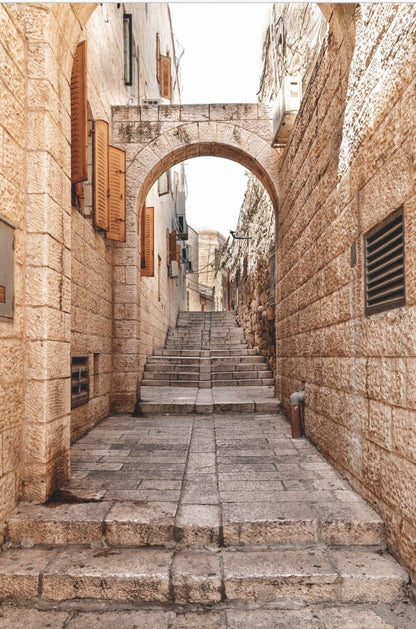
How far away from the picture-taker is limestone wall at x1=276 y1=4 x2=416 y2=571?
231 cm

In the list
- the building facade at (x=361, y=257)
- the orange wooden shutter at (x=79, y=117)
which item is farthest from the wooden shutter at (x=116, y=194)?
the building facade at (x=361, y=257)

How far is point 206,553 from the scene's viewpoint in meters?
2.52

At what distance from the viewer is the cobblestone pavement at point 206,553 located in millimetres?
2150

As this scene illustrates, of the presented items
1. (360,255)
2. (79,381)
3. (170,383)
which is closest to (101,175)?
(79,381)

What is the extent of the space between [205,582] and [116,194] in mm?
4964

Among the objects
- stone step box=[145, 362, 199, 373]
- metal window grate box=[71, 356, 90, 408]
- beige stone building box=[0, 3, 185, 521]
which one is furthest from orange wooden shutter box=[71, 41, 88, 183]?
stone step box=[145, 362, 199, 373]

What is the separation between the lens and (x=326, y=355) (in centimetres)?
387

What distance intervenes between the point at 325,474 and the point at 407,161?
7.89 feet

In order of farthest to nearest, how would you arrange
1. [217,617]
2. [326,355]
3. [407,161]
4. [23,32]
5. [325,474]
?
[326,355], [325,474], [23,32], [407,161], [217,617]

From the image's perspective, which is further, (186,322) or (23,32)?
(186,322)

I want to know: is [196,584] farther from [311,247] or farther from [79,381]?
[311,247]

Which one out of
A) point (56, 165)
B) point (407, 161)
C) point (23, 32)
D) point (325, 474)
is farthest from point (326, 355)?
point (23, 32)

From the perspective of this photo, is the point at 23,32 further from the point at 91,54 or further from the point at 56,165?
the point at 91,54

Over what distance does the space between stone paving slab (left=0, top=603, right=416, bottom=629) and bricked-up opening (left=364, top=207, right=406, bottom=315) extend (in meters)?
1.54
